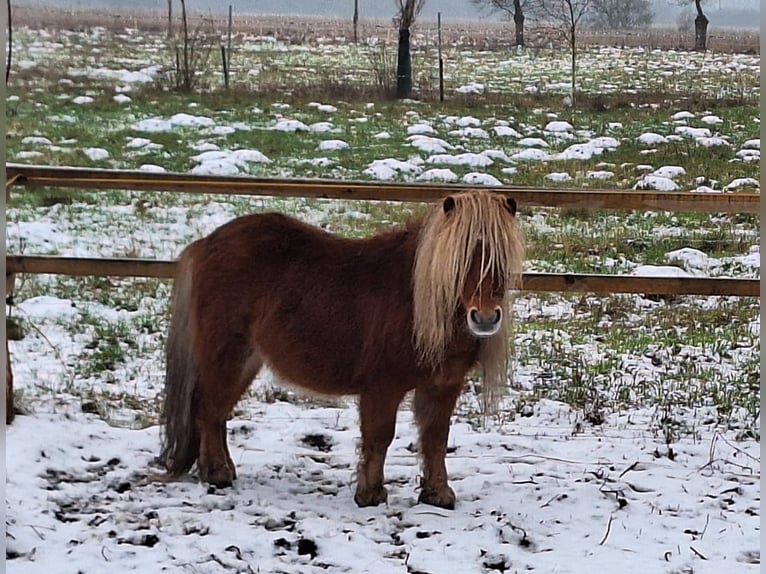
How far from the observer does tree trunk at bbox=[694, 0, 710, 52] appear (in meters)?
10.2

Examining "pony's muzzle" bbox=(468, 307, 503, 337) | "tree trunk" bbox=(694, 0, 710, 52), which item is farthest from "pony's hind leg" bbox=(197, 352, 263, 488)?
"tree trunk" bbox=(694, 0, 710, 52)

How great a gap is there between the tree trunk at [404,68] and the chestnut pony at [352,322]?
8.12 metres

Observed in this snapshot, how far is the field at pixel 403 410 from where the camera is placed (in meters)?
3.39

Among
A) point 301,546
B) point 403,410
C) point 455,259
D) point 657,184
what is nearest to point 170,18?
point 657,184

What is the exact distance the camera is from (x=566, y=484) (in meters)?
3.91

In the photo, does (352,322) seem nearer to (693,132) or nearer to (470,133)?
(470,133)

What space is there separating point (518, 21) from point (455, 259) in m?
9.33

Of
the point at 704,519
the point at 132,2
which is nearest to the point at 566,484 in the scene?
the point at 704,519

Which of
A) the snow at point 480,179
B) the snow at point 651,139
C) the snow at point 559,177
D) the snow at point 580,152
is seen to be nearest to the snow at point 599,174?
the snow at point 559,177

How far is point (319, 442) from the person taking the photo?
4.40 metres

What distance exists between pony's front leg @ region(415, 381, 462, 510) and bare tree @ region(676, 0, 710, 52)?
301 inches

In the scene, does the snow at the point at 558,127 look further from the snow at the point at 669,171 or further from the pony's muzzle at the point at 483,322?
the pony's muzzle at the point at 483,322

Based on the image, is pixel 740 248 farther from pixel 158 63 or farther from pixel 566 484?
pixel 158 63

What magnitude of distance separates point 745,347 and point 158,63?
9529 millimetres
